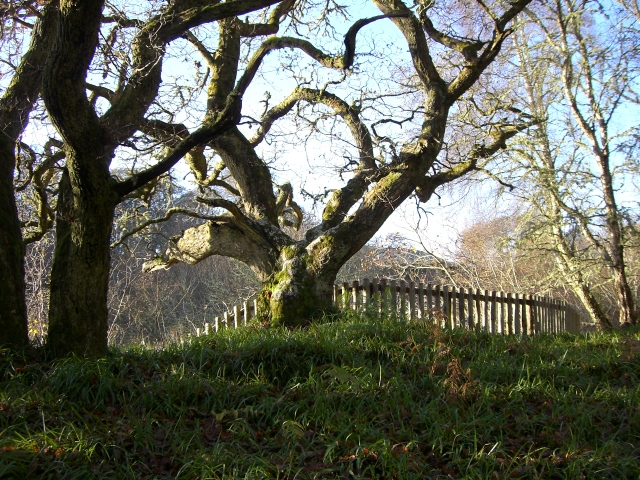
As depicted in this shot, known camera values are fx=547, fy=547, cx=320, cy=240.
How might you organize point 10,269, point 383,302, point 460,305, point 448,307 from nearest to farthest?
point 10,269 < point 383,302 < point 448,307 < point 460,305

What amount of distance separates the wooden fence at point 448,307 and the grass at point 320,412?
1473 millimetres

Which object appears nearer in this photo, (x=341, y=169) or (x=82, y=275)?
(x=82, y=275)

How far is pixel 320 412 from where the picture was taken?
4840 millimetres

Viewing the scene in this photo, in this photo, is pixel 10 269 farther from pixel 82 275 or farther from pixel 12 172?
pixel 12 172

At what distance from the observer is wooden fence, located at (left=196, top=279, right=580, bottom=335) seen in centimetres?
894

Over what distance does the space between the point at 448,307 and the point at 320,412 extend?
6.79 m

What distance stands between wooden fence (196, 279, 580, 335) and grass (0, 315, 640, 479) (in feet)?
4.83

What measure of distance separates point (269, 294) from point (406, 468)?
4.68 metres

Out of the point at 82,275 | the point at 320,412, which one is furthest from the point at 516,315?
the point at 82,275

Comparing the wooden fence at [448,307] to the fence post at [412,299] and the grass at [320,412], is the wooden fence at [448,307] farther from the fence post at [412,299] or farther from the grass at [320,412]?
the grass at [320,412]

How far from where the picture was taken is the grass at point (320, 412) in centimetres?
405

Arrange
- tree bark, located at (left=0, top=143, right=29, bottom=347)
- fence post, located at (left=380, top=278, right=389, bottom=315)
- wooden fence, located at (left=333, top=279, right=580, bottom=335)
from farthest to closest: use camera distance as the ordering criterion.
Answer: wooden fence, located at (left=333, top=279, right=580, bottom=335)
fence post, located at (left=380, top=278, right=389, bottom=315)
tree bark, located at (left=0, top=143, right=29, bottom=347)

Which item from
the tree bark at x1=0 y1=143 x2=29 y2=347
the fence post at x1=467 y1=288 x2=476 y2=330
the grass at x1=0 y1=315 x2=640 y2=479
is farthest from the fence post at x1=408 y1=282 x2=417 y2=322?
the tree bark at x1=0 y1=143 x2=29 y2=347

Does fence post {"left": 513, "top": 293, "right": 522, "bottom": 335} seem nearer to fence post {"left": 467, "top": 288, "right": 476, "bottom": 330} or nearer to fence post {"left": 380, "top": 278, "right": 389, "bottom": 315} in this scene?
fence post {"left": 467, "top": 288, "right": 476, "bottom": 330}
